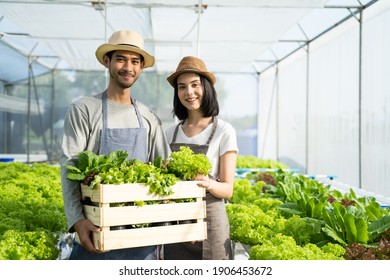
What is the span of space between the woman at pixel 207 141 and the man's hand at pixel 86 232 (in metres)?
0.72

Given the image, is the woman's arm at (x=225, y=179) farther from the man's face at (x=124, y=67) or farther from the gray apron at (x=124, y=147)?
the man's face at (x=124, y=67)

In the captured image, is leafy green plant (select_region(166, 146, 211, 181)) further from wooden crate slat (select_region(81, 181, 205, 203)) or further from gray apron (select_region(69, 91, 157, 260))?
gray apron (select_region(69, 91, 157, 260))

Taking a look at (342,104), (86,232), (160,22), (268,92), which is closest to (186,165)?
(86,232)

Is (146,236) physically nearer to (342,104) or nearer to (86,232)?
(86,232)

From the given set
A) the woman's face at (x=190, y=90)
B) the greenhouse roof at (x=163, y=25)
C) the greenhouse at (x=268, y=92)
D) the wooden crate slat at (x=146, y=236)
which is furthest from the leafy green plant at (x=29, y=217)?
the greenhouse roof at (x=163, y=25)

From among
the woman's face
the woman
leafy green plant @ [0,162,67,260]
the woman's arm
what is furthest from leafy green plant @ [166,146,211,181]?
leafy green plant @ [0,162,67,260]

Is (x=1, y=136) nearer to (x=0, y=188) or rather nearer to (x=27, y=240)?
(x=0, y=188)

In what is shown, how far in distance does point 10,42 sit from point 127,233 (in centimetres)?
711

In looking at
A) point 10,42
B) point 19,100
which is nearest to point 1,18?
point 10,42

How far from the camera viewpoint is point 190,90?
8.00 ft

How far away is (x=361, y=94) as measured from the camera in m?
6.16

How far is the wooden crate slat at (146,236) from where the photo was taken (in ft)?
6.12

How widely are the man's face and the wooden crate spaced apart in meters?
0.51

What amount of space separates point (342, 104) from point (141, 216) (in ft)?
19.3
